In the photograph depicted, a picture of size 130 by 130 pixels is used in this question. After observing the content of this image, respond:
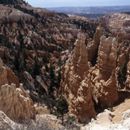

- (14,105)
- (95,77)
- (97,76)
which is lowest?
(95,77)

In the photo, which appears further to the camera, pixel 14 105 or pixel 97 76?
pixel 97 76

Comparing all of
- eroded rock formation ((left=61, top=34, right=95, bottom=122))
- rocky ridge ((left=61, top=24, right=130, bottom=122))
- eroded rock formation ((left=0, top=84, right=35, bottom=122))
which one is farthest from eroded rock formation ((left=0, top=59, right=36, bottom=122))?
rocky ridge ((left=61, top=24, right=130, bottom=122))

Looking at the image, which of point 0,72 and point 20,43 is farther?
point 20,43

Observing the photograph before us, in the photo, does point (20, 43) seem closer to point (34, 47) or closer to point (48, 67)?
point (34, 47)

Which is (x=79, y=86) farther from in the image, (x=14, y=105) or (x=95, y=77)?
(x=14, y=105)

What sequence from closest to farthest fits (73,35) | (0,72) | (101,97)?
(0,72)
(101,97)
(73,35)

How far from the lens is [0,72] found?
36.9 meters

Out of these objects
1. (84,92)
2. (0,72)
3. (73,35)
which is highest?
(0,72)

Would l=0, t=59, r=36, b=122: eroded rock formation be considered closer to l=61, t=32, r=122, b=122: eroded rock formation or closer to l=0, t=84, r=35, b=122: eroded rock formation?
l=0, t=84, r=35, b=122: eroded rock formation

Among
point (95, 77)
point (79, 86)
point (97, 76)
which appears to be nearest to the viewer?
point (79, 86)

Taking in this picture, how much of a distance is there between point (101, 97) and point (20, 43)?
30514mm

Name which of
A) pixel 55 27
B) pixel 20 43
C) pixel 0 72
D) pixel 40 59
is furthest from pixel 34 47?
pixel 0 72

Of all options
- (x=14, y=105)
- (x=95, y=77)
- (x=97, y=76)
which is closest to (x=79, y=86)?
(x=97, y=76)

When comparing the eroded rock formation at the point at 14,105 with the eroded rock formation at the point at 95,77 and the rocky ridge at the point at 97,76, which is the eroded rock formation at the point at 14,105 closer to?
the eroded rock formation at the point at 95,77
